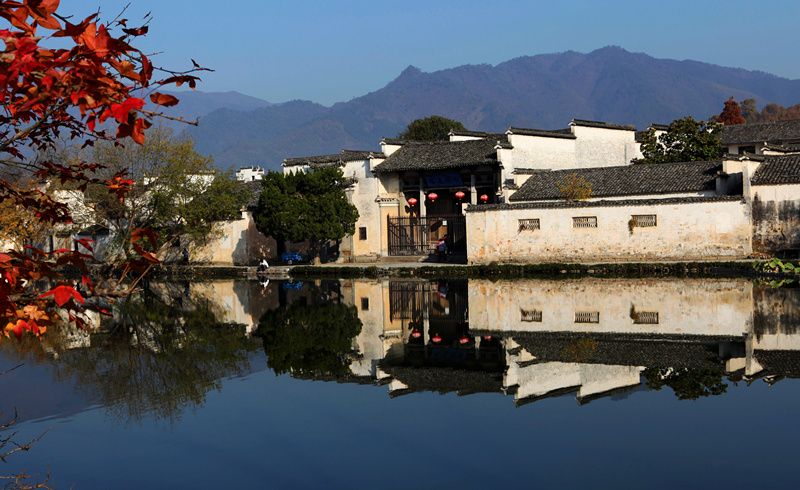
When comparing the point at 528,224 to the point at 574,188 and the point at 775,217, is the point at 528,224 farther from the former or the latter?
the point at 775,217

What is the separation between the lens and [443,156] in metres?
34.7

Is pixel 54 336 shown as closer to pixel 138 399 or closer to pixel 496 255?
pixel 138 399

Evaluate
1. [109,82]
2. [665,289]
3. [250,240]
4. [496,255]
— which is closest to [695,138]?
[496,255]

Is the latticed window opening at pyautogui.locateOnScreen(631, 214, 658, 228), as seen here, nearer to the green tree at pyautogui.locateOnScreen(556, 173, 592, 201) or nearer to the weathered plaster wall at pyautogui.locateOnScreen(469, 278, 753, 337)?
the green tree at pyautogui.locateOnScreen(556, 173, 592, 201)

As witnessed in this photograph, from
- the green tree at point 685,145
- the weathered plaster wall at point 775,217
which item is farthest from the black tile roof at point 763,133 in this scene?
the weathered plaster wall at point 775,217

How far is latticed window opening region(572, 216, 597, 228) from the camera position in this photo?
27.2m

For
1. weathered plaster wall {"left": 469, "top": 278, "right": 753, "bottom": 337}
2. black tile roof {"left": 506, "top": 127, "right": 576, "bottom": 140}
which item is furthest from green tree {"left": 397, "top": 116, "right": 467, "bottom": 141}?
weathered plaster wall {"left": 469, "top": 278, "right": 753, "bottom": 337}

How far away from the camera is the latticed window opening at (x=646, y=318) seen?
13.9m

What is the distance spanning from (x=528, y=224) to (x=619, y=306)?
39.2 ft

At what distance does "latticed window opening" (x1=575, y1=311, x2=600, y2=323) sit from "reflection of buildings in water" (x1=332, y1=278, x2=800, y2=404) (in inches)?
0.7

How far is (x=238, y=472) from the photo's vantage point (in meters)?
7.25

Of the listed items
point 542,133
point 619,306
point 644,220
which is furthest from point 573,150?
point 619,306

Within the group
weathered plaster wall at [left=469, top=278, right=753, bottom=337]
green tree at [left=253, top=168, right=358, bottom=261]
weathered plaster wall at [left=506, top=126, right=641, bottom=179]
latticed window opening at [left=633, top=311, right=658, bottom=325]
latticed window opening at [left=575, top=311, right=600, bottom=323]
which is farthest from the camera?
weathered plaster wall at [left=506, top=126, right=641, bottom=179]

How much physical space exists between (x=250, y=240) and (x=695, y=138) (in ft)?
69.6
